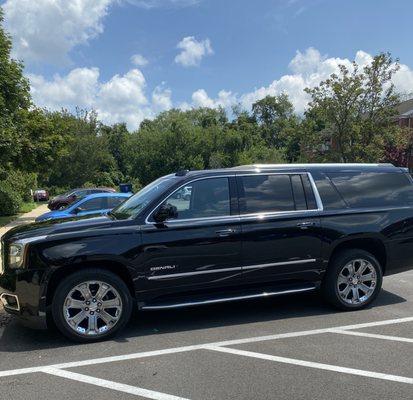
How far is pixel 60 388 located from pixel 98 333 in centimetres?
117

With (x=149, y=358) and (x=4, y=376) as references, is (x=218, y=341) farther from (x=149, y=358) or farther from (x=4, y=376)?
(x=4, y=376)

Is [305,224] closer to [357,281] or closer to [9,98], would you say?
[357,281]

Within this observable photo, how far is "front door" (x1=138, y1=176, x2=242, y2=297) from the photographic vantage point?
5.61m

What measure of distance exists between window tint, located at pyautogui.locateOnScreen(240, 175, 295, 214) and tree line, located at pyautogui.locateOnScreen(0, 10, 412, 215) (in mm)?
14841

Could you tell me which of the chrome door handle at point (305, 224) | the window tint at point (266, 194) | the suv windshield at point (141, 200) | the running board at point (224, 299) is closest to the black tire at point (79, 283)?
the running board at point (224, 299)

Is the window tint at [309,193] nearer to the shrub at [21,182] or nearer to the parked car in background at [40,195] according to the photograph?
the shrub at [21,182]

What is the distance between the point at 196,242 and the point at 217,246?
259 mm

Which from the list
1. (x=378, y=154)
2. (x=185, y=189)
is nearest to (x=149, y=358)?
(x=185, y=189)

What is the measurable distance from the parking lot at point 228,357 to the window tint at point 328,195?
53.5 inches

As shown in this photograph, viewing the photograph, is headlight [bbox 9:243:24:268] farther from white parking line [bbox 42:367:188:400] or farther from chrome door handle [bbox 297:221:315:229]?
chrome door handle [bbox 297:221:315:229]

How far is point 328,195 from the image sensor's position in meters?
6.52

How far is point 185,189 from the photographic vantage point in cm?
598

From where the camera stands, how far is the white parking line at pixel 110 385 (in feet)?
13.3

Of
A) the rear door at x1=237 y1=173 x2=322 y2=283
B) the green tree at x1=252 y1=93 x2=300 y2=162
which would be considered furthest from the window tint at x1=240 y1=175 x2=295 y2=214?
the green tree at x1=252 y1=93 x2=300 y2=162
